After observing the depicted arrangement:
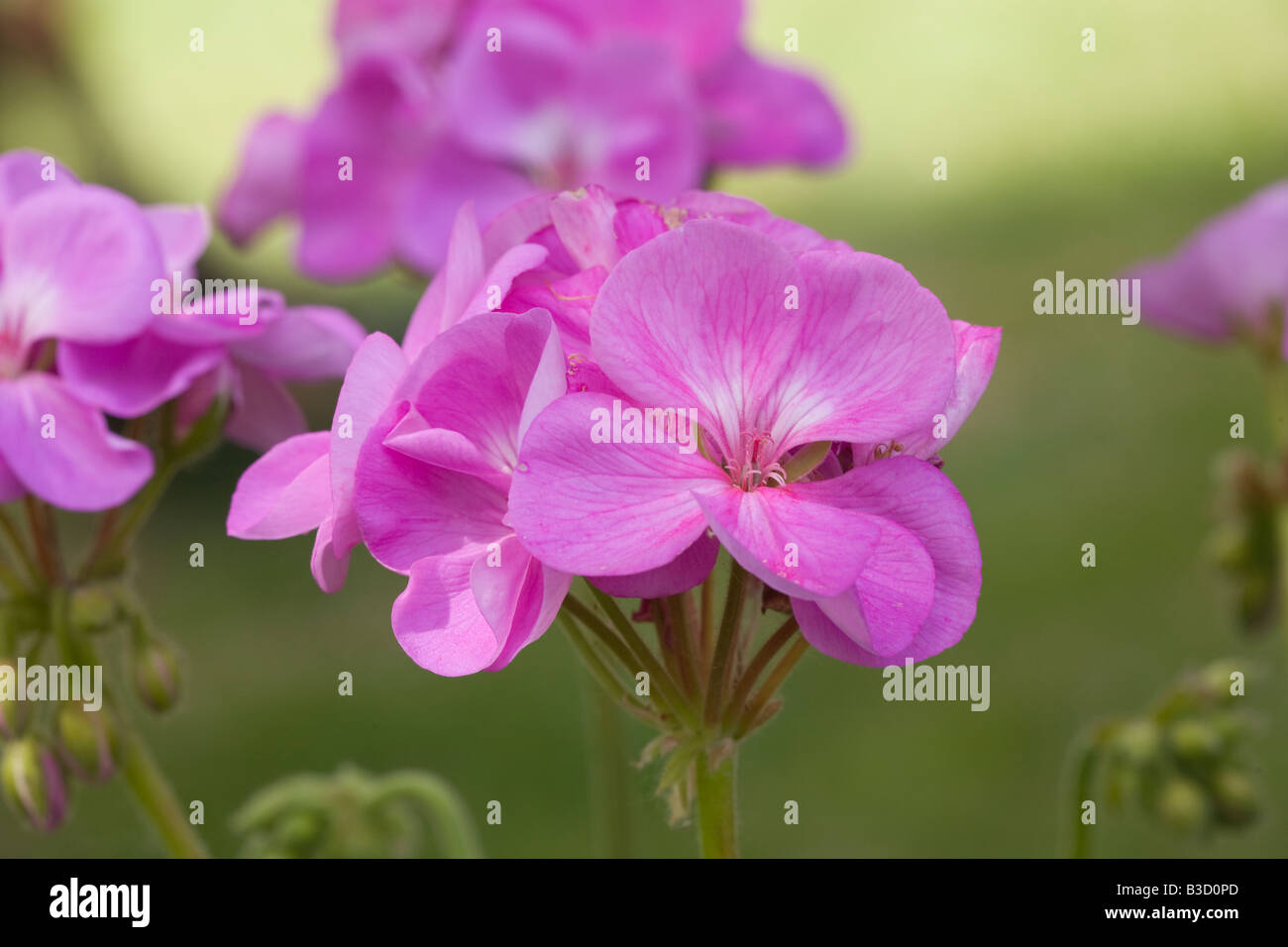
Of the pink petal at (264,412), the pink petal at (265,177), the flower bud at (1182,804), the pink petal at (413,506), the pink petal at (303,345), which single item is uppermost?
the pink petal at (265,177)

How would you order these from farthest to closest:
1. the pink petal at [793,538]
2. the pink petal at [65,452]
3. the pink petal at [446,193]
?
1. the pink petal at [446,193]
2. the pink petal at [65,452]
3. the pink petal at [793,538]

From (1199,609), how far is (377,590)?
112 centimetres

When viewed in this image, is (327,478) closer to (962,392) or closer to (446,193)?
(962,392)

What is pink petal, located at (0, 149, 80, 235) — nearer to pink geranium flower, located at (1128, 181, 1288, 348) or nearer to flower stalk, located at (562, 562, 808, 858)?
flower stalk, located at (562, 562, 808, 858)

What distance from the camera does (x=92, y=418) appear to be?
1.62ft

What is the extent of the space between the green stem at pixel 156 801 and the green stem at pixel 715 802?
0.22 m

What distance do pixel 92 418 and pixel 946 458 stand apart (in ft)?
5.54

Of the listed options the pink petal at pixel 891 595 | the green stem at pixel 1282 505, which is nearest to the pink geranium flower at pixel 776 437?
the pink petal at pixel 891 595

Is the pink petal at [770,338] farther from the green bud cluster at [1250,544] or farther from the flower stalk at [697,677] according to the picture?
the green bud cluster at [1250,544]

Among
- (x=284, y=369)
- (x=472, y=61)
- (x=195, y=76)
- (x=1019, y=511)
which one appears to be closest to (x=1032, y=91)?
(x=1019, y=511)

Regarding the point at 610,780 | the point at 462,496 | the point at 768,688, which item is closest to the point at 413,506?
the point at 462,496

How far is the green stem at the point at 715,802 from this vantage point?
416 mm

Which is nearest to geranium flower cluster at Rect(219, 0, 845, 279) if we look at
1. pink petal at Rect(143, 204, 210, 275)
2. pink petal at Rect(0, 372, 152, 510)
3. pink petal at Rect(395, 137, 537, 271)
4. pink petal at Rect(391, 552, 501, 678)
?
pink petal at Rect(395, 137, 537, 271)
